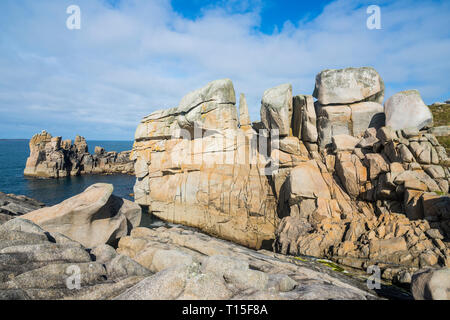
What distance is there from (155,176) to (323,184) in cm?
2361

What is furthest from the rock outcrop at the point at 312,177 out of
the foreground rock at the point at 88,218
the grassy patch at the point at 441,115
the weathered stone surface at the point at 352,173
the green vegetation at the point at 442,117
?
the foreground rock at the point at 88,218

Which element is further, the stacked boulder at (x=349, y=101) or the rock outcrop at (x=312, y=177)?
the stacked boulder at (x=349, y=101)

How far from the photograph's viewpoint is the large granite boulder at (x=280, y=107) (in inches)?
1098

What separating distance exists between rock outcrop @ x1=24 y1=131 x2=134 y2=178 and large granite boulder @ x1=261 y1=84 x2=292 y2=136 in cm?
5956

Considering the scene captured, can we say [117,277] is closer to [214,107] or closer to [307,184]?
[307,184]

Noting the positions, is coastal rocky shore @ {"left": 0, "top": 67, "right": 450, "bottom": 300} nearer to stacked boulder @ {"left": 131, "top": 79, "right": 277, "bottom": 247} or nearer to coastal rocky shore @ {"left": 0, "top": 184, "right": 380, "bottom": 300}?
coastal rocky shore @ {"left": 0, "top": 184, "right": 380, "bottom": 300}

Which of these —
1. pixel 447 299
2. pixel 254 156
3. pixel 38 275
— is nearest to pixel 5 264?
pixel 38 275

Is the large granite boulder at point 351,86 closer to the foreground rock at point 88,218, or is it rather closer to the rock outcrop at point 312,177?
the rock outcrop at point 312,177

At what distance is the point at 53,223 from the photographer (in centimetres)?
1414

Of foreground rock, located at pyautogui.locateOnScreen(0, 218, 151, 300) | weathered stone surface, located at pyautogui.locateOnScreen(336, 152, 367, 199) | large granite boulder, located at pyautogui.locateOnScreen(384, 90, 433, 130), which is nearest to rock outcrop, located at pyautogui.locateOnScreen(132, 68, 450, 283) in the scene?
weathered stone surface, located at pyautogui.locateOnScreen(336, 152, 367, 199)

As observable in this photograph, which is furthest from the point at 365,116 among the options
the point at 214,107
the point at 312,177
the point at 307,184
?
the point at 214,107

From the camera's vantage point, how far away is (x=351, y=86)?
2600 cm

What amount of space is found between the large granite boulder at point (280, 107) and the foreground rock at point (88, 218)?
19292 mm
